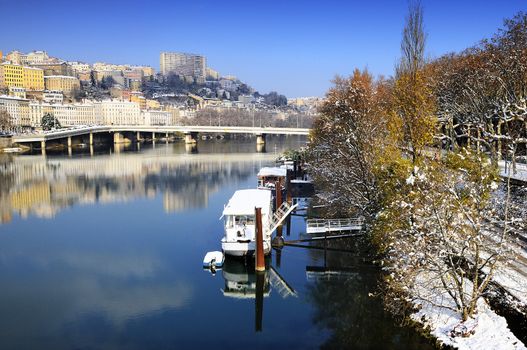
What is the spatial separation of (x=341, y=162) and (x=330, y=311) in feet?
32.6

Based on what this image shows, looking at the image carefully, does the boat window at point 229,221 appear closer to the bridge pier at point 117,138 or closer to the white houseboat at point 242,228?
the white houseboat at point 242,228

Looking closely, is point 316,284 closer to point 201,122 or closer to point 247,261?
point 247,261

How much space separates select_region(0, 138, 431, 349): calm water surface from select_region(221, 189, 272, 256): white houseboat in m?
0.67

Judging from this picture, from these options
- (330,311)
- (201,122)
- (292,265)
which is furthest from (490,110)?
(201,122)

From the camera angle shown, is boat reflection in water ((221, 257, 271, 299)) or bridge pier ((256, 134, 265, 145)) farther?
bridge pier ((256, 134, 265, 145))

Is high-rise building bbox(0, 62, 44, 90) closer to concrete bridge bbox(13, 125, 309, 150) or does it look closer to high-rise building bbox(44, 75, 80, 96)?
high-rise building bbox(44, 75, 80, 96)

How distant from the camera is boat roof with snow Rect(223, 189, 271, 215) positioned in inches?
793

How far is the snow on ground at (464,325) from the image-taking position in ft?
38.4

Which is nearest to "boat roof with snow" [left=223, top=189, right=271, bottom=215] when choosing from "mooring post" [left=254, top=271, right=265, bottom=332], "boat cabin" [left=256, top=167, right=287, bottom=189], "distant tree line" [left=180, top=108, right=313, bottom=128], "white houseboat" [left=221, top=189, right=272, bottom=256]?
"white houseboat" [left=221, top=189, right=272, bottom=256]

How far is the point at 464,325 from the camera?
12.3 metres

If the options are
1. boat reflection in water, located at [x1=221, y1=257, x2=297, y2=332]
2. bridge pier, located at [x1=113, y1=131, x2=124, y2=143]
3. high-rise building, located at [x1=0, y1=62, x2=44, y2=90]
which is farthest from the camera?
high-rise building, located at [x1=0, y1=62, x2=44, y2=90]

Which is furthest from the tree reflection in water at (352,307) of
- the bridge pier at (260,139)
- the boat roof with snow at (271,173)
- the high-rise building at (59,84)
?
the high-rise building at (59,84)

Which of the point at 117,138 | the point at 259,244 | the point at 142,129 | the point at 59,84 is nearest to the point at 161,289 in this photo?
the point at 259,244

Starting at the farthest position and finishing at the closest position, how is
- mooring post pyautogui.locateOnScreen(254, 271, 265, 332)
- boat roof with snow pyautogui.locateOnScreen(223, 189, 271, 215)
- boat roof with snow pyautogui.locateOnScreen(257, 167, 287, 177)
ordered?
boat roof with snow pyautogui.locateOnScreen(257, 167, 287, 177), boat roof with snow pyautogui.locateOnScreen(223, 189, 271, 215), mooring post pyautogui.locateOnScreen(254, 271, 265, 332)
